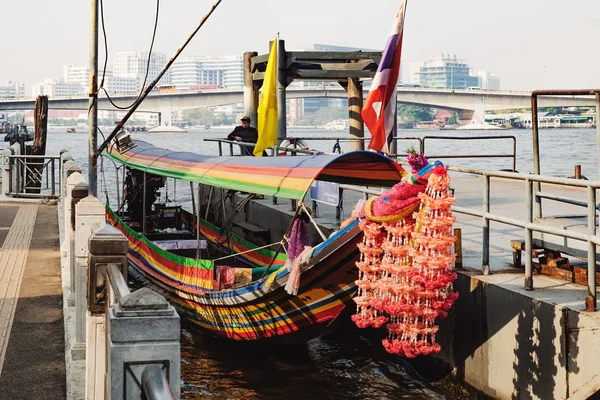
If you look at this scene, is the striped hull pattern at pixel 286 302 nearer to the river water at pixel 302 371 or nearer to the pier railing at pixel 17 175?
the river water at pixel 302 371

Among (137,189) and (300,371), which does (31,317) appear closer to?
(300,371)

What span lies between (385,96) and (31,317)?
695 cm

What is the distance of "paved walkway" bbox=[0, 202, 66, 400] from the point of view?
8203 mm

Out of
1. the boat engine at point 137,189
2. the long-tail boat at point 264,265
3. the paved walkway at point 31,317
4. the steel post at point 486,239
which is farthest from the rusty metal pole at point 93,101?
the steel post at point 486,239

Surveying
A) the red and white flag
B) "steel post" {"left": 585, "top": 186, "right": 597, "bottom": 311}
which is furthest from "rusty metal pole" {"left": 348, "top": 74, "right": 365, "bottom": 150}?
"steel post" {"left": 585, "top": 186, "right": 597, "bottom": 311}

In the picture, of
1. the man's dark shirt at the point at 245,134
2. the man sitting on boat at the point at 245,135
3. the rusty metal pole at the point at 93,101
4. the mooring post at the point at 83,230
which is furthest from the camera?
the man's dark shirt at the point at 245,134

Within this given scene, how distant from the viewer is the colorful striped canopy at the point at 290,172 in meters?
10.2

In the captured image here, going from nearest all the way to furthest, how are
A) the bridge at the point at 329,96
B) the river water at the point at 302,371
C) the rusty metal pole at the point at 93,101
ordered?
the river water at the point at 302,371 < the rusty metal pole at the point at 93,101 < the bridge at the point at 329,96

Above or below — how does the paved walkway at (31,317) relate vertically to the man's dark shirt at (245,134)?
below

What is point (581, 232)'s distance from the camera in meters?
8.89

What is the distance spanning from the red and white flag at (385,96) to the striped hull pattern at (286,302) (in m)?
3.87

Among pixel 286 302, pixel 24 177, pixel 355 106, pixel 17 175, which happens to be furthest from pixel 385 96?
pixel 24 177

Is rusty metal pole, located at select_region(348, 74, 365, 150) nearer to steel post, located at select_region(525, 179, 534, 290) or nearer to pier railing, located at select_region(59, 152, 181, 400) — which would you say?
steel post, located at select_region(525, 179, 534, 290)

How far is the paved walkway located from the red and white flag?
5688mm
